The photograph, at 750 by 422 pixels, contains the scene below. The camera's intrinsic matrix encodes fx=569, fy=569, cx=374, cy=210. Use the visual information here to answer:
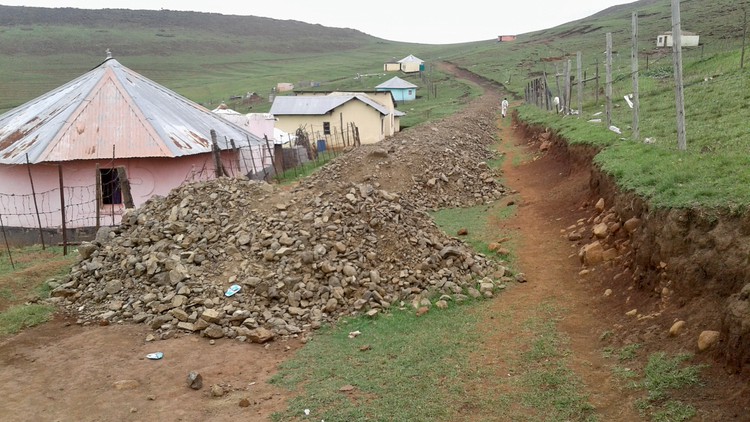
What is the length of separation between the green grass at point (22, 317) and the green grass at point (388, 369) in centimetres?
499

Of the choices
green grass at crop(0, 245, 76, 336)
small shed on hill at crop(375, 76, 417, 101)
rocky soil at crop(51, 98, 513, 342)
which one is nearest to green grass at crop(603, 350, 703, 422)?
rocky soil at crop(51, 98, 513, 342)

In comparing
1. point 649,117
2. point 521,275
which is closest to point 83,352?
point 521,275

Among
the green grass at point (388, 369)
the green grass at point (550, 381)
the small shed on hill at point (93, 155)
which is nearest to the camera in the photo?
the green grass at point (550, 381)

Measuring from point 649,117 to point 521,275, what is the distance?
8751 mm

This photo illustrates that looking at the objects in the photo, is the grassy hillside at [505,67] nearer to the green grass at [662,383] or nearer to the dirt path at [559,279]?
the dirt path at [559,279]

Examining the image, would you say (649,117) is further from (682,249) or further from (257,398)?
(257,398)

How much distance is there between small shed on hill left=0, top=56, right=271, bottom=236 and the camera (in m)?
18.7

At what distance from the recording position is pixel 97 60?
345 feet

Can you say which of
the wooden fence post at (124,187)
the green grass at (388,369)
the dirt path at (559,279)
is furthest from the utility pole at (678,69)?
the wooden fence post at (124,187)

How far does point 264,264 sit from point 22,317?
414 centimetres

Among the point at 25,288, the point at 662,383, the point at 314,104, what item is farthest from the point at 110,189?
the point at 314,104

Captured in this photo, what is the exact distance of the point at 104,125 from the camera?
19766 mm

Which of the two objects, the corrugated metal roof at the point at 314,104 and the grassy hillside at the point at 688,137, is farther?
the corrugated metal roof at the point at 314,104

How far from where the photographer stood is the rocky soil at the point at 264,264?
29.4 feet
